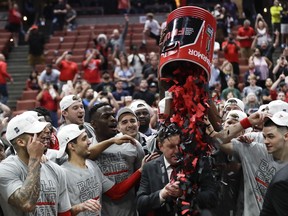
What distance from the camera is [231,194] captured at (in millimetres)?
7160

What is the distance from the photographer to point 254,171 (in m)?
6.82

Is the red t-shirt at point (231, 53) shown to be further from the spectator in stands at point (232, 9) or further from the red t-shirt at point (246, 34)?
the spectator in stands at point (232, 9)

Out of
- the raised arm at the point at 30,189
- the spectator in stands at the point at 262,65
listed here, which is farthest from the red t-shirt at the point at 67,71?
the raised arm at the point at 30,189

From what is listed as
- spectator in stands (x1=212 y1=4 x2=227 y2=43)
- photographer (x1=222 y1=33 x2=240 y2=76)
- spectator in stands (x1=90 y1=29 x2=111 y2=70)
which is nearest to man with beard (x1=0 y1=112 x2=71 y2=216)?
photographer (x1=222 y1=33 x2=240 y2=76)

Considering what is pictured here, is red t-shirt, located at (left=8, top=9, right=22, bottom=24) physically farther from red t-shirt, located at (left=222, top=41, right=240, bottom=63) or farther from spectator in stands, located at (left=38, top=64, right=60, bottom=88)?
red t-shirt, located at (left=222, top=41, right=240, bottom=63)

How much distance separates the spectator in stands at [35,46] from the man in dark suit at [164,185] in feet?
49.4

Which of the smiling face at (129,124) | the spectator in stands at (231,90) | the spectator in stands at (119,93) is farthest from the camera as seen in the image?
the spectator in stands at (119,93)

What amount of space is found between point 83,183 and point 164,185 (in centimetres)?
73

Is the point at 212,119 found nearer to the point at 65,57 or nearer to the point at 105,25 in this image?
the point at 65,57

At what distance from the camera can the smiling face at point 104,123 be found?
7340mm

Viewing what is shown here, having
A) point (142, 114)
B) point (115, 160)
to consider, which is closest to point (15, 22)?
point (142, 114)

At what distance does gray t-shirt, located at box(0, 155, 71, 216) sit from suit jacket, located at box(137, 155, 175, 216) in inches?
24.1

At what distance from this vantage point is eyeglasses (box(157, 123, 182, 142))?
5.95m

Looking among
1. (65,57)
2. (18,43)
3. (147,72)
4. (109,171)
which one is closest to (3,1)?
(18,43)
